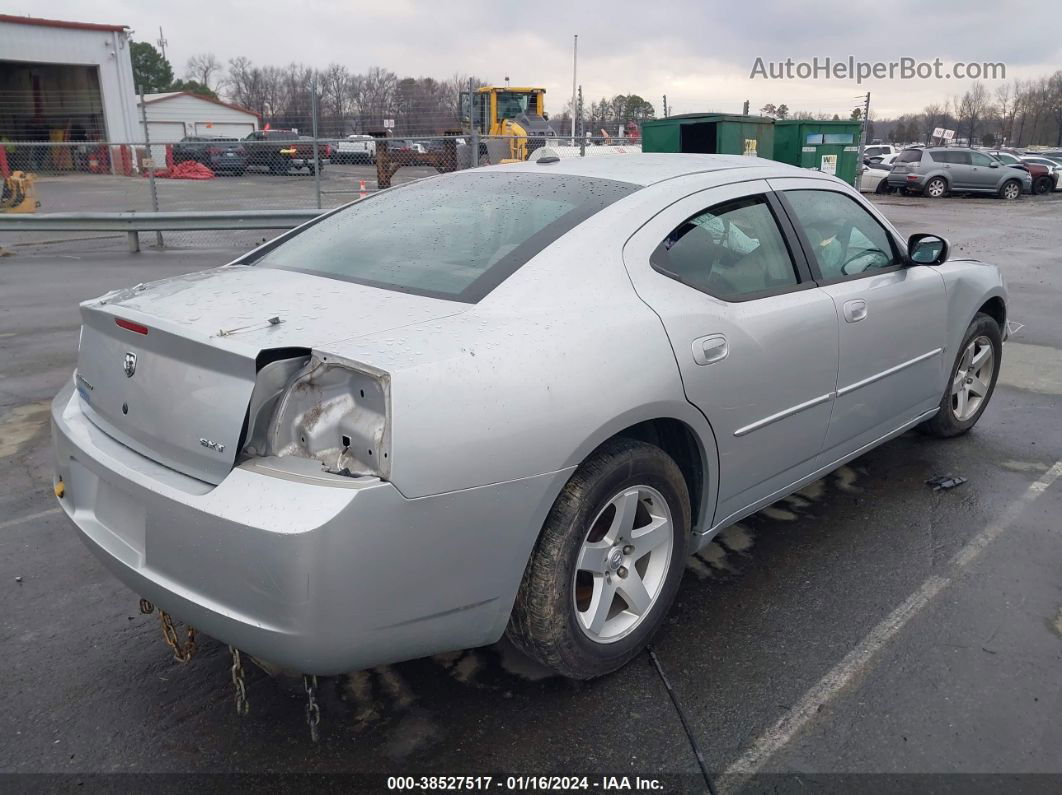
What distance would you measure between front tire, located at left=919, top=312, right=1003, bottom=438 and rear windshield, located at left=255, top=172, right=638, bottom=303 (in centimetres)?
267

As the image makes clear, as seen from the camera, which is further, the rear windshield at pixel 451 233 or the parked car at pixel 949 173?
the parked car at pixel 949 173

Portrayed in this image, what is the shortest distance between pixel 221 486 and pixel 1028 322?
862 centimetres

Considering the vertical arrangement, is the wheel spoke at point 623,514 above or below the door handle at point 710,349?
below

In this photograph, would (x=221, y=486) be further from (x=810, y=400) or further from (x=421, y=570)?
(x=810, y=400)

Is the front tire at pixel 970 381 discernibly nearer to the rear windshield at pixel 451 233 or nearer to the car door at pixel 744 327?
the car door at pixel 744 327

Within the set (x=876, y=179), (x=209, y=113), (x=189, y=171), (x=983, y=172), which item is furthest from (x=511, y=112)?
(x=209, y=113)

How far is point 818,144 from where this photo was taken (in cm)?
1274

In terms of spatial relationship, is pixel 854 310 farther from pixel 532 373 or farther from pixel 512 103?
pixel 512 103

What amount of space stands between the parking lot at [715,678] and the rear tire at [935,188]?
25334 mm

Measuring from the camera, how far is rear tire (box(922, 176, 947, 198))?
26.7 m

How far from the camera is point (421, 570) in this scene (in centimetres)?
217

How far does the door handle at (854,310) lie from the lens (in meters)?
3.53

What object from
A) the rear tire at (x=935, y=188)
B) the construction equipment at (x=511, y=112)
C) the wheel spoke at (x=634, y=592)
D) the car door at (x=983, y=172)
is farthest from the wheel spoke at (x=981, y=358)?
the car door at (x=983, y=172)

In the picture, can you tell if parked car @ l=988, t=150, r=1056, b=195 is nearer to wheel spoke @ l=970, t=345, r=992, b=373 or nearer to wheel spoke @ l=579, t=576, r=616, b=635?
wheel spoke @ l=970, t=345, r=992, b=373
